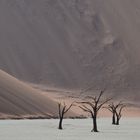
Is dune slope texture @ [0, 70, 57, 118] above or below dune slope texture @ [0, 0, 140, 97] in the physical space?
below

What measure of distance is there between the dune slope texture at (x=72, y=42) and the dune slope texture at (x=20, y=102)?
39.0m

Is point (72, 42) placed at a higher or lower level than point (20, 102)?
higher

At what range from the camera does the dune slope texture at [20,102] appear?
259ft

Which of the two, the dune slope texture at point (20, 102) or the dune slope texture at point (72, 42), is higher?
the dune slope texture at point (72, 42)

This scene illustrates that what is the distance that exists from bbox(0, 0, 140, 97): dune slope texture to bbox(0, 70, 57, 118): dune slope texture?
128ft

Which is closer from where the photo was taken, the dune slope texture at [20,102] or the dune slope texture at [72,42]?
the dune slope texture at [20,102]

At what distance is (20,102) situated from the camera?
3211 inches

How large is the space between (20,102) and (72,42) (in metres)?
59.8

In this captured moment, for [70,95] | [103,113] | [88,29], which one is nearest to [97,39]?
[88,29]

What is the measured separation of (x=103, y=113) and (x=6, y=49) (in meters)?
34.3

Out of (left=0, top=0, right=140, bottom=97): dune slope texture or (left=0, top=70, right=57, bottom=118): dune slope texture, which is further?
(left=0, top=0, right=140, bottom=97): dune slope texture

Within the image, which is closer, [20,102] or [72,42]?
[20,102]

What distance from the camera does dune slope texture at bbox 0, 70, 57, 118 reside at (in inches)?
3110

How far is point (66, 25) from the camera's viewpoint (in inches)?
5664
